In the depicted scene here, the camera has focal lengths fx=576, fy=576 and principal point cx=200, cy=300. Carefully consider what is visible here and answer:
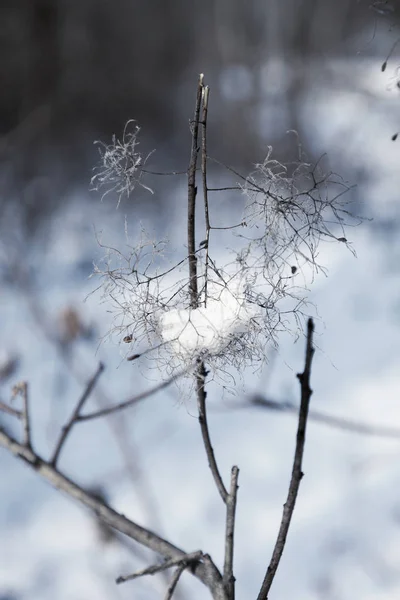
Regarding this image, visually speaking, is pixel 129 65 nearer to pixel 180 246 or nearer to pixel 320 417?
pixel 320 417

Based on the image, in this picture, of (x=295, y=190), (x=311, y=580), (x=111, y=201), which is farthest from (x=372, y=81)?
(x=295, y=190)

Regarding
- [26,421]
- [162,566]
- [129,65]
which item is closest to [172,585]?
[162,566]

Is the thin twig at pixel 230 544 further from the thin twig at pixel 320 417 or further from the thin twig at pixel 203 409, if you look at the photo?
the thin twig at pixel 320 417

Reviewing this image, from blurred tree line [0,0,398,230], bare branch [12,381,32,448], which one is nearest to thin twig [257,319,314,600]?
bare branch [12,381,32,448]

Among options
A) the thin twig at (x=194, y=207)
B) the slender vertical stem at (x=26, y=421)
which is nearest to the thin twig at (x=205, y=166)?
the thin twig at (x=194, y=207)

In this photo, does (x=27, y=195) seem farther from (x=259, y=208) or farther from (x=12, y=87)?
(x=259, y=208)
